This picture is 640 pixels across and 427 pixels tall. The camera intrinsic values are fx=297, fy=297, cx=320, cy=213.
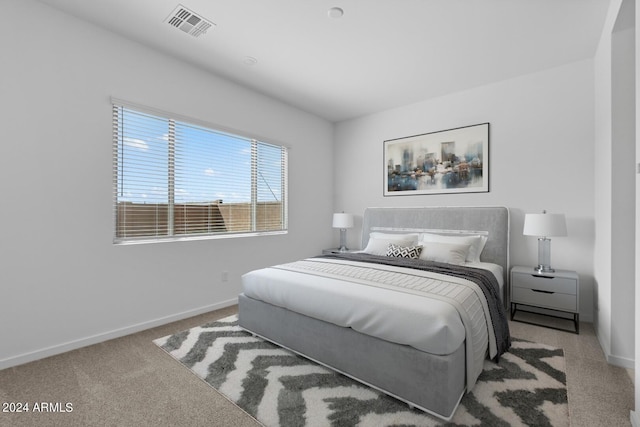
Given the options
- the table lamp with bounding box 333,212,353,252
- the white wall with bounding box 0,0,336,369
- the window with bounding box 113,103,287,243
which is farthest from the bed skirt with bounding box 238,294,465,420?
the table lamp with bounding box 333,212,353,252

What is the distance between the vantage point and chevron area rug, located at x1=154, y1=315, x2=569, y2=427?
1655 mm

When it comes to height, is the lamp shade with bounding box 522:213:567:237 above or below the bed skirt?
above

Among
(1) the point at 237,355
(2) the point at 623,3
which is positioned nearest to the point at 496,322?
(1) the point at 237,355

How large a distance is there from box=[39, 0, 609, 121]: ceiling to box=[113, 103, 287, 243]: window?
0.76 meters

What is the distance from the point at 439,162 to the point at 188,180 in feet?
10.5

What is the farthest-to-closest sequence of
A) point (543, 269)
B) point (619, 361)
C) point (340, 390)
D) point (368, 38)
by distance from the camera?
1. point (543, 269)
2. point (368, 38)
3. point (619, 361)
4. point (340, 390)

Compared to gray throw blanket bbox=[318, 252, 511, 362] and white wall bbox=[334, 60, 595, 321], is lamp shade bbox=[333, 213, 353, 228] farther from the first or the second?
gray throw blanket bbox=[318, 252, 511, 362]

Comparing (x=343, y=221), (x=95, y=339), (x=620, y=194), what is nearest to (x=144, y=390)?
(x=95, y=339)

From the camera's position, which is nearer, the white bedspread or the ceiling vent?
the white bedspread

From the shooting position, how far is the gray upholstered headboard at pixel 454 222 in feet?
11.3

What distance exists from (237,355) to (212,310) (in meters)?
1.26

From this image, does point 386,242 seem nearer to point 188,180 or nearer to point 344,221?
point 344,221

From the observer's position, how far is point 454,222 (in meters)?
3.78

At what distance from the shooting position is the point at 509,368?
2178 mm
